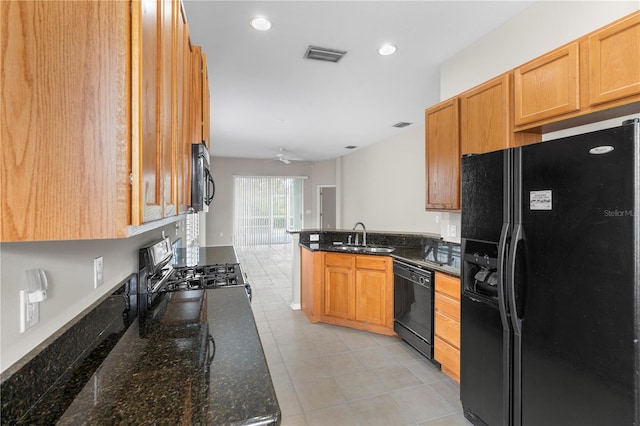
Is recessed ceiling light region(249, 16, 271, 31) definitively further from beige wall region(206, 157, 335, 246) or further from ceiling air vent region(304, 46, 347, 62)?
beige wall region(206, 157, 335, 246)

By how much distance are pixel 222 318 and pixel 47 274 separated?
2.36 ft

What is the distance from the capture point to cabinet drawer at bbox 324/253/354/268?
3.74 m

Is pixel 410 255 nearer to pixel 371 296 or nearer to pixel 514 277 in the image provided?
pixel 371 296

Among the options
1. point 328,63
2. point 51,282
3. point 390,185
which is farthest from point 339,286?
point 390,185

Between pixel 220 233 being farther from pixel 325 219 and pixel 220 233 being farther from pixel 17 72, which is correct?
pixel 17 72

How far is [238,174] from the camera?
9.85 m

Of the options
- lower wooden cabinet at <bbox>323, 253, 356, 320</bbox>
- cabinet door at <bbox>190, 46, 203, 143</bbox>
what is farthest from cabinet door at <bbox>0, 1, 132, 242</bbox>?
lower wooden cabinet at <bbox>323, 253, 356, 320</bbox>

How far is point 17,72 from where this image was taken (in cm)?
64

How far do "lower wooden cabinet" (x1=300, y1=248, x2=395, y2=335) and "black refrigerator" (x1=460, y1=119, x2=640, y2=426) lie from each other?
4.98 feet

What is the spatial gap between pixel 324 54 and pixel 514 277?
248 cm

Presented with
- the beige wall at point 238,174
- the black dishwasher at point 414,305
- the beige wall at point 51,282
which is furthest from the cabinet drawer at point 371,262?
the beige wall at point 238,174

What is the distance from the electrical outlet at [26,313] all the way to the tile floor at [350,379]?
177 centimetres

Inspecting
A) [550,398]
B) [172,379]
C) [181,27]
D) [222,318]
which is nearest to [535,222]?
[550,398]

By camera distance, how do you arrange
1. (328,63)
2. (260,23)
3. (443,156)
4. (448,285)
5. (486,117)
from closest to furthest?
(486,117)
(260,23)
(448,285)
(443,156)
(328,63)
